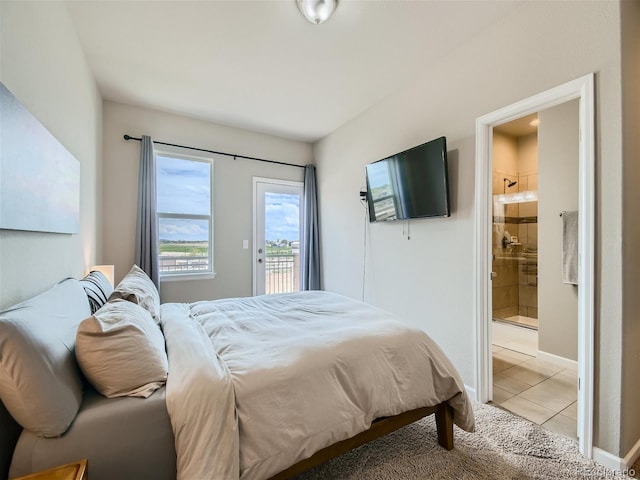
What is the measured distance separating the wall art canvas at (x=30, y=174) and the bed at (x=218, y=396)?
37cm

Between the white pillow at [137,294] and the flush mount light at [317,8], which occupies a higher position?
the flush mount light at [317,8]

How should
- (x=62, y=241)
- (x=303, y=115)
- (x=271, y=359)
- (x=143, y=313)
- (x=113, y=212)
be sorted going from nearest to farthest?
(x=271, y=359) → (x=143, y=313) → (x=62, y=241) → (x=113, y=212) → (x=303, y=115)

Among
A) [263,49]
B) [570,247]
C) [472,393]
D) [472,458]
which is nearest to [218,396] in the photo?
[472,458]

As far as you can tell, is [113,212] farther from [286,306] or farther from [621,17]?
[621,17]

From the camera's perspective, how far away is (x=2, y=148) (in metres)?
1.07

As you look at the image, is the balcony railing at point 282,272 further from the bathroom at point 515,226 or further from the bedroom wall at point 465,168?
the bathroom at point 515,226

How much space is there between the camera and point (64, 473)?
0.81 meters

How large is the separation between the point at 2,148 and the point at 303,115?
291 centimetres

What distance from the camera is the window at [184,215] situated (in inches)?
138

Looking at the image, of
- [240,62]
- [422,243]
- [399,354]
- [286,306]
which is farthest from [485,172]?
[240,62]

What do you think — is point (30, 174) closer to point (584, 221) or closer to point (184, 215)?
point (184, 215)

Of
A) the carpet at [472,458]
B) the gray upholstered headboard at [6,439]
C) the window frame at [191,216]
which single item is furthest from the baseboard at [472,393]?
the window frame at [191,216]

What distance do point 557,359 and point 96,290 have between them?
4.13 meters

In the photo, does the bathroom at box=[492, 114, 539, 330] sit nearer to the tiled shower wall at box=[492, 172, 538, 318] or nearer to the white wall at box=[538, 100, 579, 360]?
the tiled shower wall at box=[492, 172, 538, 318]
